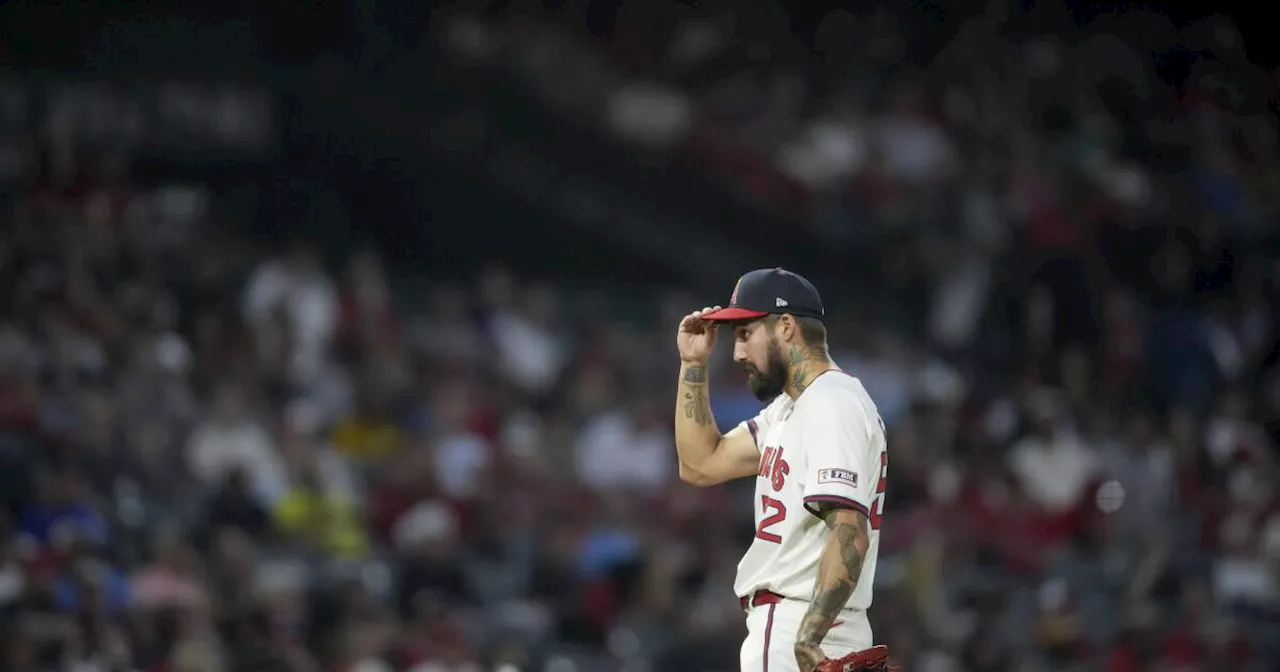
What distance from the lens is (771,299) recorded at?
5445mm

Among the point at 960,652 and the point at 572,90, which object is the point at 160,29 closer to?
the point at 572,90

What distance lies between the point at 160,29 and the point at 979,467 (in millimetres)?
7149

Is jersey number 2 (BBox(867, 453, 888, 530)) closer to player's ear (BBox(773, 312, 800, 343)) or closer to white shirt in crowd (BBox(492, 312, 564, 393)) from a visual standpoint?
player's ear (BBox(773, 312, 800, 343))

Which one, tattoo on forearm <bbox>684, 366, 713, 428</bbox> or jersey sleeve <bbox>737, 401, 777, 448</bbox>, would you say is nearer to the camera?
jersey sleeve <bbox>737, 401, 777, 448</bbox>

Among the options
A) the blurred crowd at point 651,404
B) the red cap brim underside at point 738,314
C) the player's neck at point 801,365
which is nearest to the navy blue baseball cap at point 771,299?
the red cap brim underside at point 738,314

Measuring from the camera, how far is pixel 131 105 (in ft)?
45.1

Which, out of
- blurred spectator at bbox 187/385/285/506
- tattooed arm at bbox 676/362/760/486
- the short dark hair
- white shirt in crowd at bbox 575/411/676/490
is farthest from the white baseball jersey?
white shirt in crowd at bbox 575/411/676/490

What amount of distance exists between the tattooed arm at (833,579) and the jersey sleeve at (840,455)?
55 mm

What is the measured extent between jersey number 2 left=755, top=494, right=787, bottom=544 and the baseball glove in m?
0.41

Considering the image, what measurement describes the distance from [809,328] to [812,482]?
0.55 meters

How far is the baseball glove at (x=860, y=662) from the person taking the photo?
508 cm

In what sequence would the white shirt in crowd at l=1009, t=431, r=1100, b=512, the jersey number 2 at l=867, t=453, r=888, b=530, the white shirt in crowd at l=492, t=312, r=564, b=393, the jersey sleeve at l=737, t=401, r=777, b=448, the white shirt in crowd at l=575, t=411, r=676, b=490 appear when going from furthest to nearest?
the white shirt in crowd at l=492, t=312, r=564, b=393, the white shirt in crowd at l=1009, t=431, r=1100, b=512, the white shirt in crowd at l=575, t=411, r=676, b=490, the jersey sleeve at l=737, t=401, r=777, b=448, the jersey number 2 at l=867, t=453, r=888, b=530

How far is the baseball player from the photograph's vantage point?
510cm

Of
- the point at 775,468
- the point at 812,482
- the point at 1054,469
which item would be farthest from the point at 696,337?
the point at 1054,469
